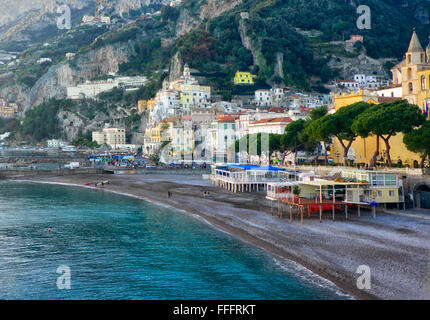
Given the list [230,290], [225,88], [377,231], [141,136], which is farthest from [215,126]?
[230,290]

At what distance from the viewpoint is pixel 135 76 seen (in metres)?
173

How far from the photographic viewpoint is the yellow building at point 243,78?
133350 millimetres

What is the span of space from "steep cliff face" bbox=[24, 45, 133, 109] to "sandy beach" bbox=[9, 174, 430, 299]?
153081 mm

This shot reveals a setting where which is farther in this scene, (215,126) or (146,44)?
(146,44)

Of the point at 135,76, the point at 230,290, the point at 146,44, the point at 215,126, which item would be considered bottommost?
the point at 230,290

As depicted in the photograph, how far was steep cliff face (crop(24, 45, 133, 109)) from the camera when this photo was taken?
186375mm

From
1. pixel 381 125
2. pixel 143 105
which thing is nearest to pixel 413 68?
pixel 381 125

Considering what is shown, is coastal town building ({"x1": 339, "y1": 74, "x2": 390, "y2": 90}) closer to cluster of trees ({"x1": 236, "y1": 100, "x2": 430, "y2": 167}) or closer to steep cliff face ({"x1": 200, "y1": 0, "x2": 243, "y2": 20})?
steep cliff face ({"x1": 200, "y1": 0, "x2": 243, "y2": 20})

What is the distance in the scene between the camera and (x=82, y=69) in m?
190

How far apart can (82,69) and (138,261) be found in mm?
178630

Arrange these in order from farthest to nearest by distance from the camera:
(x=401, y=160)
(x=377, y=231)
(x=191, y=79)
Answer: (x=191, y=79) < (x=401, y=160) < (x=377, y=231)
